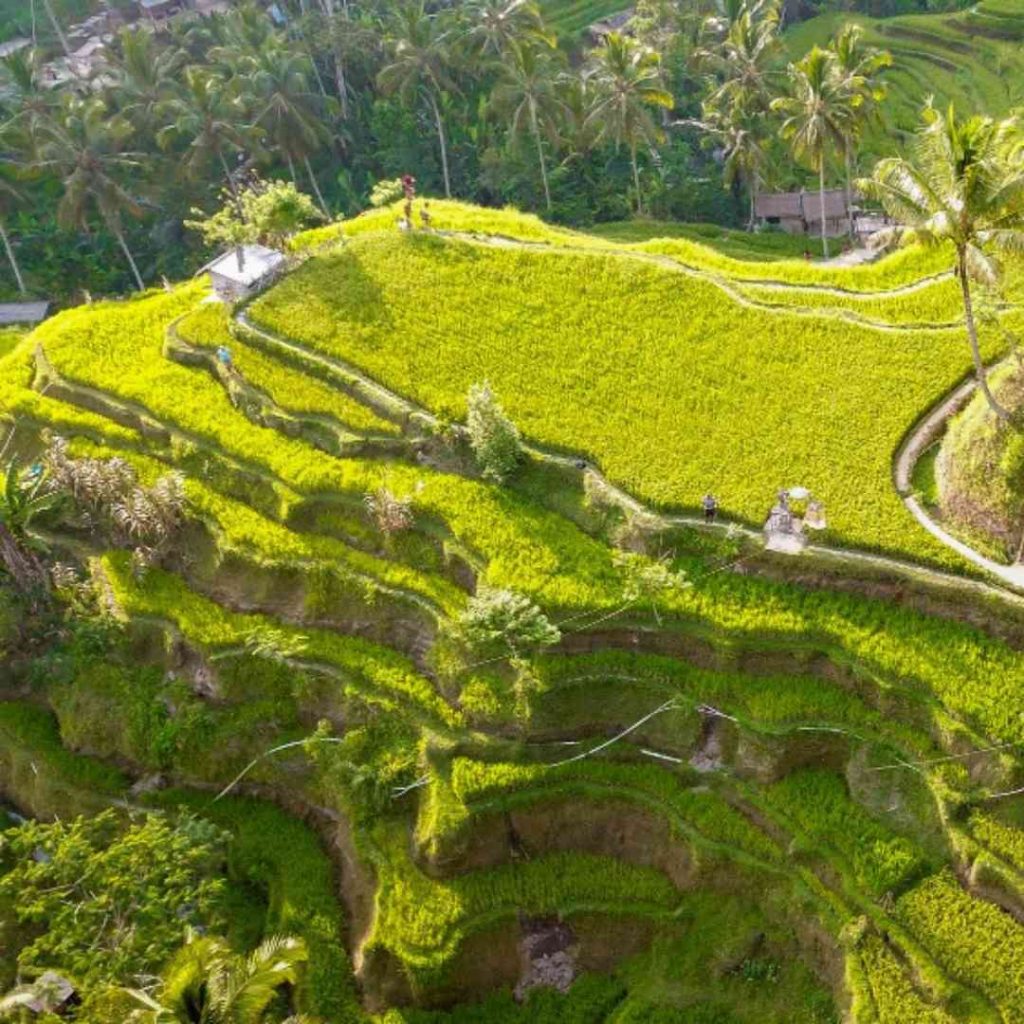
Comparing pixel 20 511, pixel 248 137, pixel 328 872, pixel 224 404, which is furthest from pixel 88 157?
pixel 328 872

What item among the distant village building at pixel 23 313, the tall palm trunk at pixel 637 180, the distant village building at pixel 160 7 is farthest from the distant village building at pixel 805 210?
the distant village building at pixel 160 7

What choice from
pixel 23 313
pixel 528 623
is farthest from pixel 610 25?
pixel 528 623

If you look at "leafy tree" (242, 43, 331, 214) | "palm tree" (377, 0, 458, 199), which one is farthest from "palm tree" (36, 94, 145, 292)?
"palm tree" (377, 0, 458, 199)

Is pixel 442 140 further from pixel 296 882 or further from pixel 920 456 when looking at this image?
pixel 296 882

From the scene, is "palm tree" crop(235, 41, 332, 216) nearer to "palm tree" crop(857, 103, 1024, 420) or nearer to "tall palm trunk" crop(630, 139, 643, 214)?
"tall palm trunk" crop(630, 139, 643, 214)

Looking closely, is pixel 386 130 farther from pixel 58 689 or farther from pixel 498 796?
pixel 498 796
